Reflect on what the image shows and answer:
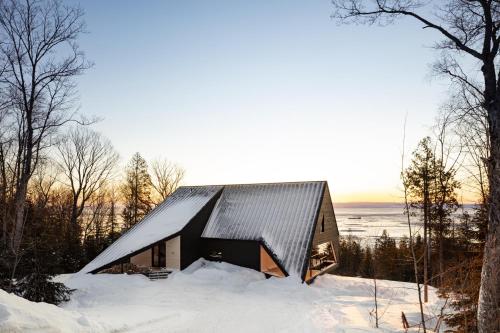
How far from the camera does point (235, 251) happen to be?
66.8ft

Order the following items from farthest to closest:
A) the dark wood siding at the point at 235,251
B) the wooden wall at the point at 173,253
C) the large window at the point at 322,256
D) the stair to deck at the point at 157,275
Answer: the large window at the point at 322,256 < the wooden wall at the point at 173,253 < the dark wood siding at the point at 235,251 < the stair to deck at the point at 157,275

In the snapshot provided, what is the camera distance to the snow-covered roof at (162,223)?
2006 centimetres

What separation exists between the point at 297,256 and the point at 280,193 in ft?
18.7

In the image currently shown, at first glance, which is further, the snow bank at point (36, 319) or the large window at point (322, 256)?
the large window at point (322, 256)

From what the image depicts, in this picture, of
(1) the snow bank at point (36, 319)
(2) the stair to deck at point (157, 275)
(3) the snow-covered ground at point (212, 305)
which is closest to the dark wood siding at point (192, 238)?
(3) the snow-covered ground at point (212, 305)

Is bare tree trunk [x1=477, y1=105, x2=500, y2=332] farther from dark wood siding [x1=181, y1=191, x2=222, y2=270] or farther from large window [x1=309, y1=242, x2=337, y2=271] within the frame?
dark wood siding [x1=181, y1=191, x2=222, y2=270]

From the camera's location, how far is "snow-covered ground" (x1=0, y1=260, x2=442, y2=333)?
8.31 meters

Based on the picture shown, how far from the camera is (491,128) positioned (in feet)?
28.8

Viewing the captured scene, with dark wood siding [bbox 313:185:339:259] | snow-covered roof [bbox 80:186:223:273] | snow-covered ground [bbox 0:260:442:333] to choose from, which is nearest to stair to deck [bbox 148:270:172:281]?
snow-covered ground [bbox 0:260:442:333]

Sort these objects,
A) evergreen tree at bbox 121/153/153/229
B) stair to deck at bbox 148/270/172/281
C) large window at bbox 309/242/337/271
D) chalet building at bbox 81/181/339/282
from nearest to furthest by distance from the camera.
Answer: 1. stair to deck at bbox 148/270/172/281
2. chalet building at bbox 81/181/339/282
3. large window at bbox 309/242/337/271
4. evergreen tree at bbox 121/153/153/229

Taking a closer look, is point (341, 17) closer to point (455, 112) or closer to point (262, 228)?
point (455, 112)

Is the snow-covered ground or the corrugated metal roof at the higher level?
the corrugated metal roof

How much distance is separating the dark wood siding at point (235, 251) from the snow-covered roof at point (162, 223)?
2245mm

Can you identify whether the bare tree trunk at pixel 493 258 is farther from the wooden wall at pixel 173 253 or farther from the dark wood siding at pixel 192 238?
the wooden wall at pixel 173 253
